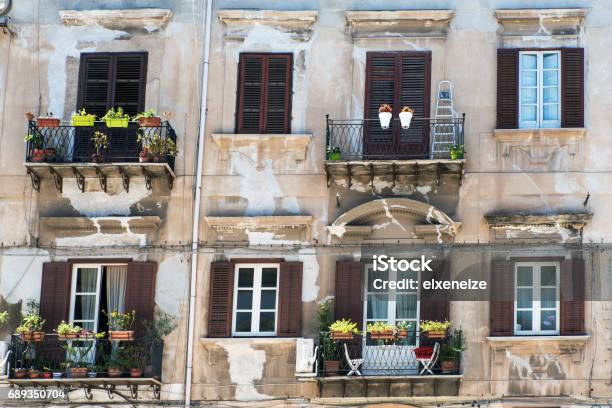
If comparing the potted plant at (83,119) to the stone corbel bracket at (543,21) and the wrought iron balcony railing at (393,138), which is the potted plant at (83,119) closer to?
the wrought iron balcony railing at (393,138)

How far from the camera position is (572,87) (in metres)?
31.4

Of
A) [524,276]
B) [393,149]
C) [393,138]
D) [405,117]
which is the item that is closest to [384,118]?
[405,117]

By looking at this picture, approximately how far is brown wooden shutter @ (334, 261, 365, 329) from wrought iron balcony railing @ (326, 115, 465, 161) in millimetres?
2168

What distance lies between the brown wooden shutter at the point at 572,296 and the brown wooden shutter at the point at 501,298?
3.17ft

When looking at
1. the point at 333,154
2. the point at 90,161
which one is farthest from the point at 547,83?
the point at 90,161

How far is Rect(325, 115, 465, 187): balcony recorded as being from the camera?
30891mm

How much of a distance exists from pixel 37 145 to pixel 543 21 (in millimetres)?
10393

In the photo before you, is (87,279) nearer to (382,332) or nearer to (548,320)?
(382,332)

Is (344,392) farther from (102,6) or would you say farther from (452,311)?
(102,6)

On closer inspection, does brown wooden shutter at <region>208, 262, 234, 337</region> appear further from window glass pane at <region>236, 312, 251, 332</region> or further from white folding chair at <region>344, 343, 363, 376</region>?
white folding chair at <region>344, 343, 363, 376</region>

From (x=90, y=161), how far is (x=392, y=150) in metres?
6.00

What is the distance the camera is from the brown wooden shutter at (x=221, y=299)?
3075 centimetres

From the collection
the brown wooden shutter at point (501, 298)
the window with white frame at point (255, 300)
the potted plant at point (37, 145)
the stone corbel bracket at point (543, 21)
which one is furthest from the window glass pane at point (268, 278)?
the stone corbel bracket at point (543, 21)

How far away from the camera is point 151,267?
31250 millimetres
